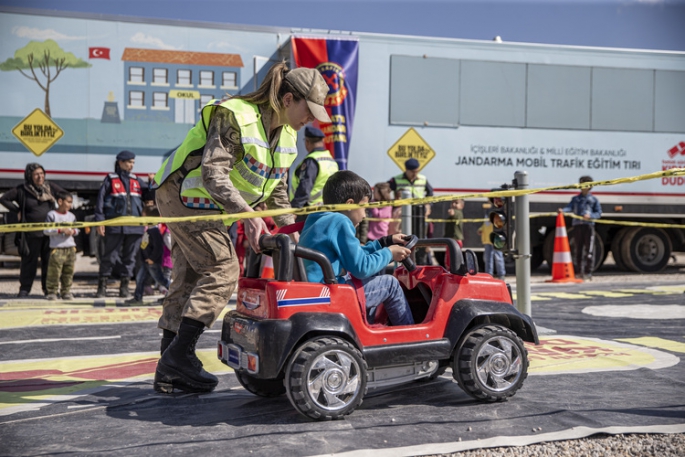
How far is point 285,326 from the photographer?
3.57 m

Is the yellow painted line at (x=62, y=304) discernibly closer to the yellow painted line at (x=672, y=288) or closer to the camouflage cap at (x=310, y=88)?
the camouflage cap at (x=310, y=88)

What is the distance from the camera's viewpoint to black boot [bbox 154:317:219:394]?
4156mm

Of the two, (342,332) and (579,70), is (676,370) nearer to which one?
(342,332)

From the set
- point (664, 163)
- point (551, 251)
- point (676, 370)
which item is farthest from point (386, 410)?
point (664, 163)

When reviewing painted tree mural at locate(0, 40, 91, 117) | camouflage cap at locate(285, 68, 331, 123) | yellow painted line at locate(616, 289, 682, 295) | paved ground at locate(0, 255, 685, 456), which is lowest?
paved ground at locate(0, 255, 685, 456)

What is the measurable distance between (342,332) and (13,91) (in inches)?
364

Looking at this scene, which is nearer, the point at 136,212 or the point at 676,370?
the point at 676,370

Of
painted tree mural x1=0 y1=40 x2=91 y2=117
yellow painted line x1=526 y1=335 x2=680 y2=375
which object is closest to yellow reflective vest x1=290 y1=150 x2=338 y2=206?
yellow painted line x1=526 y1=335 x2=680 y2=375

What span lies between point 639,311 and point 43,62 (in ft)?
29.8

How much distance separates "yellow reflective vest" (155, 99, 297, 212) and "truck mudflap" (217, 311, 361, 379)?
79 cm

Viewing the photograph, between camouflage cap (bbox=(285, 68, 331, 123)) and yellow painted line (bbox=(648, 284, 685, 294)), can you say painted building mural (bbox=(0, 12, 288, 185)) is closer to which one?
yellow painted line (bbox=(648, 284, 685, 294))

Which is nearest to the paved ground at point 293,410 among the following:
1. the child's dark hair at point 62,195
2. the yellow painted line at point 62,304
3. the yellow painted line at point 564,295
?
the yellow painted line at point 62,304

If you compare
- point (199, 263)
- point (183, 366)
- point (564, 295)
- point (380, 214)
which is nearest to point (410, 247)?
point (199, 263)

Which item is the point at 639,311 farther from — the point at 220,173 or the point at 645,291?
the point at 220,173
